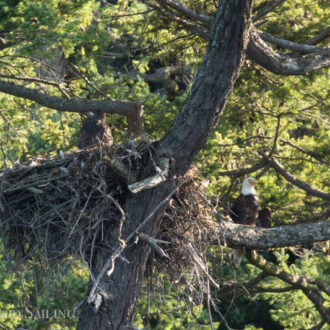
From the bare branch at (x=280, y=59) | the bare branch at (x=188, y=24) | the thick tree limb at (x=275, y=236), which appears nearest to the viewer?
the thick tree limb at (x=275, y=236)

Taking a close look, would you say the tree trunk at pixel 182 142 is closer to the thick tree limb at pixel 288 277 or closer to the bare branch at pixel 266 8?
the thick tree limb at pixel 288 277

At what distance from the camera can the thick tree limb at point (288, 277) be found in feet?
21.6

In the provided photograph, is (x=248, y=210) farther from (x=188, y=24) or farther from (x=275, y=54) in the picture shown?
(x=188, y=24)

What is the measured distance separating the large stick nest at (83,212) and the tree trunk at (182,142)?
17cm

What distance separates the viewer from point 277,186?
7.94 metres

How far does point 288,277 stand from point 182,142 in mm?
3206

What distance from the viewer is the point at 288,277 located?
22.8 ft

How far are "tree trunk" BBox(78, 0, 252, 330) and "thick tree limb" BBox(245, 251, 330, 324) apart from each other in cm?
205

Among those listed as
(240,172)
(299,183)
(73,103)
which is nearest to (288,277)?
(299,183)

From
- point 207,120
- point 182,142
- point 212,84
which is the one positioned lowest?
point 182,142

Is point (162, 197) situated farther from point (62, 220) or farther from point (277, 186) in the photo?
point (277, 186)

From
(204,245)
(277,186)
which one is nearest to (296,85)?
(277,186)

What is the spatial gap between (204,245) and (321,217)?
3.11m

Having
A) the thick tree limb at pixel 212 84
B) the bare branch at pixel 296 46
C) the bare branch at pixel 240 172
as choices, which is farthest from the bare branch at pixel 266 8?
the thick tree limb at pixel 212 84
